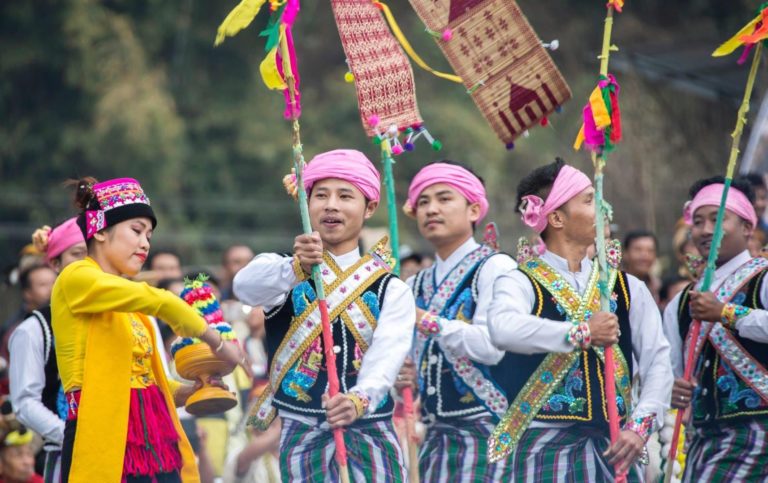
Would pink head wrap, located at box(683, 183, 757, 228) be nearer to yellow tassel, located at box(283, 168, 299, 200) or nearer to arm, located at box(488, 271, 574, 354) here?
arm, located at box(488, 271, 574, 354)

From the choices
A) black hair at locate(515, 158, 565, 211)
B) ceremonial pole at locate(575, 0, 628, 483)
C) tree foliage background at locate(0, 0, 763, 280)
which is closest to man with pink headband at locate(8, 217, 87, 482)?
black hair at locate(515, 158, 565, 211)

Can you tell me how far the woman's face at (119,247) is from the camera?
505cm

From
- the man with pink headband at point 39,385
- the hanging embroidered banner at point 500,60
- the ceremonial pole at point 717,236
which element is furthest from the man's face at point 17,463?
the ceremonial pole at point 717,236

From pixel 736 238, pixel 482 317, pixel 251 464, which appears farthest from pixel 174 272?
pixel 736 238

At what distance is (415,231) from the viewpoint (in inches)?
692

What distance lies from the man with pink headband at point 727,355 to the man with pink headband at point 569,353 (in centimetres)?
43

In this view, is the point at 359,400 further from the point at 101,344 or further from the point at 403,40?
the point at 403,40

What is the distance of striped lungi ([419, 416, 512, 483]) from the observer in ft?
18.9

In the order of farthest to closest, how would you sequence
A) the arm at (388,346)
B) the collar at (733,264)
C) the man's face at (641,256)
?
the man's face at (641,256) < the collar at (733,264) < the arm at (388,346)

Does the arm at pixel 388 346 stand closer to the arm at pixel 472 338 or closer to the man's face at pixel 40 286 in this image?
the arm at pixel 472 338

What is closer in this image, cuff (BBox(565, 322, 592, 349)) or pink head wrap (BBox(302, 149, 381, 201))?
cuff (BBox(565, 322, 592, 349))

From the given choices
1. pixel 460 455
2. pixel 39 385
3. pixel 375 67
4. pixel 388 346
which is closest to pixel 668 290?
pixel 460 455

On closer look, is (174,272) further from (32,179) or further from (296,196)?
(32,179)

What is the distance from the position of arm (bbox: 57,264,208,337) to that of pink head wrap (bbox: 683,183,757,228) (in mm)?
2615
